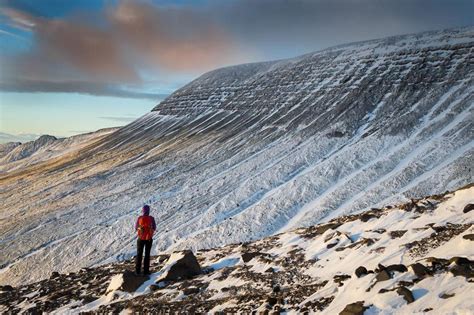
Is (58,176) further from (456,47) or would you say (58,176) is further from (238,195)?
(456,47)

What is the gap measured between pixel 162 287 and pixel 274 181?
32.8 m

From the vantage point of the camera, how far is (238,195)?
43.4 metres

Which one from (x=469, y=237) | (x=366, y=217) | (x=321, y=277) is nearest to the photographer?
(x=469, y=237)

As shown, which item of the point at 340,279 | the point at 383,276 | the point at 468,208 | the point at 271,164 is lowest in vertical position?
the point at 340,279

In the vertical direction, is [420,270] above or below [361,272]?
above

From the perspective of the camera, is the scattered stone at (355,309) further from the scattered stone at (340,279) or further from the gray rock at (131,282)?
the gray rock at (131,282)

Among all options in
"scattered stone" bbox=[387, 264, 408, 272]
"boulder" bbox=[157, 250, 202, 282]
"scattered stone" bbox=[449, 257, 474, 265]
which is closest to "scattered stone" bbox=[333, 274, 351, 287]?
"scattered stone" bbox=[387, 264, 408, 272]

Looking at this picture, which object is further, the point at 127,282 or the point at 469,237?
the point at 127,282

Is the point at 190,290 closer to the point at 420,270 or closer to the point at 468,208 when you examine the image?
the point at 420,270

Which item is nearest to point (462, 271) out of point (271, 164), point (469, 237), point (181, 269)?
point (469, 237)

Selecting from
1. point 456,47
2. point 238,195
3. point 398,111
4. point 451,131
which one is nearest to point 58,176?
point 238,195

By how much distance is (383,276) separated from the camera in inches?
360

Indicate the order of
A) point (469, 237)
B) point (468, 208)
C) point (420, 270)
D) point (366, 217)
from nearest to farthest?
point (420, 270), point (469, 237), point (468, 208), point (366, 217)

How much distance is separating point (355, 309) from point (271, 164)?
142ft
